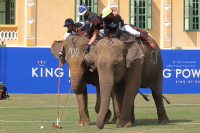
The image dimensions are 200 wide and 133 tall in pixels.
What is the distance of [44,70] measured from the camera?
3597 cm

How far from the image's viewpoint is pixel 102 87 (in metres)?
15.1

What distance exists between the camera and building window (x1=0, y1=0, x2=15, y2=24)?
48141mm

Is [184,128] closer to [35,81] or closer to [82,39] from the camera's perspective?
[82,39]

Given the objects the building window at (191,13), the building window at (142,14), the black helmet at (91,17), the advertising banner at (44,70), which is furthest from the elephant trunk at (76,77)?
the building window at (191,13)

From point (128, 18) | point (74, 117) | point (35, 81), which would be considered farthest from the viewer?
point (128, 18)

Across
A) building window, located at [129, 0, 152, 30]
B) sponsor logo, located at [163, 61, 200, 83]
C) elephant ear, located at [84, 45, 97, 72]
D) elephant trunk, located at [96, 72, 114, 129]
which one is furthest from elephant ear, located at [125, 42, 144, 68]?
building window, located at [129, 0, 152, 30]

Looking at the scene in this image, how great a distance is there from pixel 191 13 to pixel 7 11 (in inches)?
584

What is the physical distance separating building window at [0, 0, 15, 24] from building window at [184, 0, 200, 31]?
44.8ft

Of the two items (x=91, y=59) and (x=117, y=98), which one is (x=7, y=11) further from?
(x=91, y=59)

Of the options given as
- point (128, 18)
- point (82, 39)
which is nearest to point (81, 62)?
point (82, 39)

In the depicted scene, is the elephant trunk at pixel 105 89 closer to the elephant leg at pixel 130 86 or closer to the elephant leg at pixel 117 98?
the elephant leg at pixel 130 86

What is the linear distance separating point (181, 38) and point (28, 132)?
108 ft

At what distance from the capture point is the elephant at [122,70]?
15.1 metres

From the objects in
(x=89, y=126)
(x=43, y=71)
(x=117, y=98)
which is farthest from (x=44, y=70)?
(x=89, y=126)
